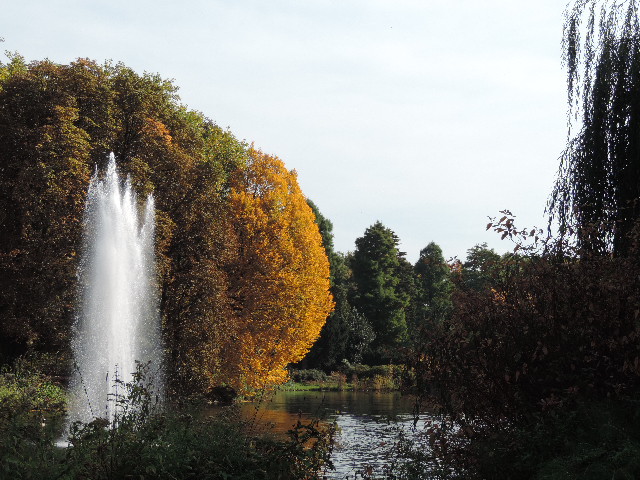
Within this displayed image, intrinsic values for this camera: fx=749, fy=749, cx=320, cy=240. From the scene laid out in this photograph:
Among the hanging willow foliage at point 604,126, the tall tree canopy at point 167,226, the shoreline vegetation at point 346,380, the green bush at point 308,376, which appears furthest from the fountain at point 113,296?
the green bush at point 308,376

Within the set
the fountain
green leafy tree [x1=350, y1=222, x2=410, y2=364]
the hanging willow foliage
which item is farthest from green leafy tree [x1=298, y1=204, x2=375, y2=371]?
the hanging willow foliage

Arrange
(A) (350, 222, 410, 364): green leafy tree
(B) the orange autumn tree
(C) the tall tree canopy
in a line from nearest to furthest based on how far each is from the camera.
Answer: (C) the tall tree canopy, (B) the orange autumn tree, (A) (350, 222, 410, 364): green leafy tree

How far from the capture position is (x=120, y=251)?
2066cm

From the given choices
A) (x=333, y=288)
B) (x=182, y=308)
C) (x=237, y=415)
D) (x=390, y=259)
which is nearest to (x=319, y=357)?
(x=333, y=288)

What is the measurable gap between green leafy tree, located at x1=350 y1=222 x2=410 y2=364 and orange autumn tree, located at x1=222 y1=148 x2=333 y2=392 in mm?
26558

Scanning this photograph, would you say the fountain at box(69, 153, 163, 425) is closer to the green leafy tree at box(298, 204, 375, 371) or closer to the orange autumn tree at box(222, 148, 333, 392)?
the orange autumn tree at box(222, 148, 333, 392)

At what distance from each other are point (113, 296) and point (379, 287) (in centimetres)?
4035

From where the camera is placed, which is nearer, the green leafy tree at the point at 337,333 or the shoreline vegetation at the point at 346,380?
the shoreline vegetation at the point at 346,380

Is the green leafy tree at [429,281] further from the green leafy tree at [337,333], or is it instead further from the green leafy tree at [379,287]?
the green leafy tree at [337,333]

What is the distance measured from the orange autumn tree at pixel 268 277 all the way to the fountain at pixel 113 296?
6.57 m

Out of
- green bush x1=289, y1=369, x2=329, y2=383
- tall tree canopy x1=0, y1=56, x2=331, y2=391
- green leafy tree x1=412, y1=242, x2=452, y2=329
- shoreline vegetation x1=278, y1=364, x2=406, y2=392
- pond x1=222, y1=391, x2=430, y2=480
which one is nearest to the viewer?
pond x1=222, y1=391, x2=430, y2=480

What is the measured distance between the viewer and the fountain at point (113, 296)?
1909 cm

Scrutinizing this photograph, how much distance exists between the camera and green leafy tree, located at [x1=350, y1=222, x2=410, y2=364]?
57.9 meters

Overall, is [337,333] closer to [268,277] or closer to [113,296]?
[268,277]
